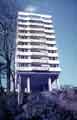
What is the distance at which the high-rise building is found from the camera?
3289 millimetres

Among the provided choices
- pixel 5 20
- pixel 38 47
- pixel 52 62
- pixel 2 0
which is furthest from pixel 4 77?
pixel 52 62

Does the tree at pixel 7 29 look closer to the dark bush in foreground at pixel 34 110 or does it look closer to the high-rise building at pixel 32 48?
the high-rise building at pixel 32 48

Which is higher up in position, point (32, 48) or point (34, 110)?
point (32, 48)

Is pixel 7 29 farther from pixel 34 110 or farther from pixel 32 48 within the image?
pixel 32 48

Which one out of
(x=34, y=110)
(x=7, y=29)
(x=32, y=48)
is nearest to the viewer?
(x=34, y=110)

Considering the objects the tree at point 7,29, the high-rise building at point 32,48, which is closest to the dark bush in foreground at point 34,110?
the tree at point 7,29

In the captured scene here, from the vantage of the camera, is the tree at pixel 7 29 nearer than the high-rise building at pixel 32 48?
Yes

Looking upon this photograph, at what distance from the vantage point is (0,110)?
1.68 metres

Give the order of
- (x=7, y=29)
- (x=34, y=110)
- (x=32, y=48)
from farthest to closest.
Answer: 1. (x=32, y=48)
2. (x=7, y=29)
3. (x=34, y=110)

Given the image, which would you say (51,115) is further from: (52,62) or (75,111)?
(52,62)

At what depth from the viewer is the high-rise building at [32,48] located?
3289 millimetres

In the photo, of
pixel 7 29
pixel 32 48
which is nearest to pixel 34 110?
pixel 7 29

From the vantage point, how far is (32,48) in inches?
174

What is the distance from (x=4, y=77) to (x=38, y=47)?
215 centimetres
